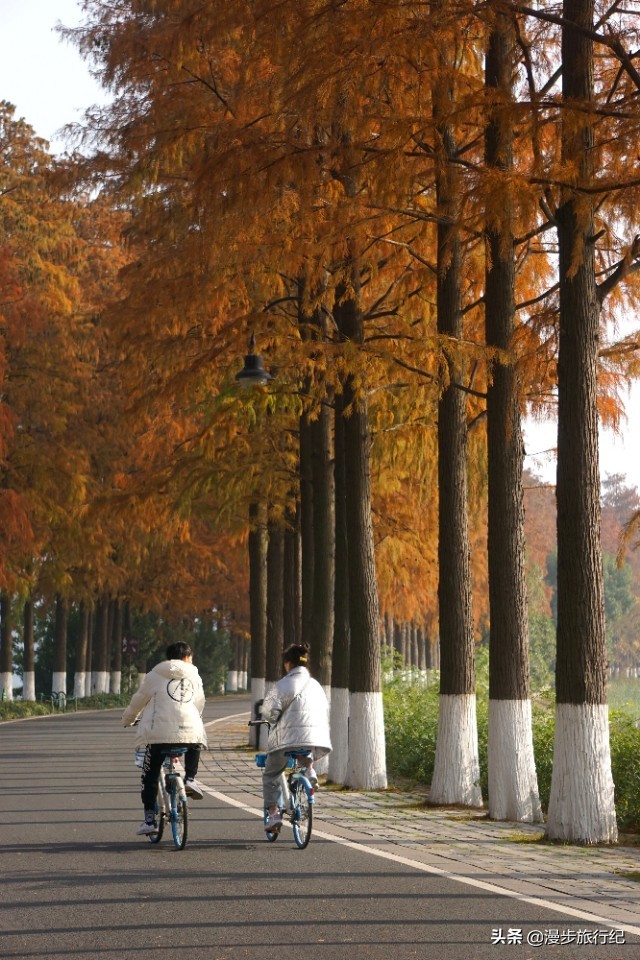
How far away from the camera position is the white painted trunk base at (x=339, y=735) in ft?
67.5

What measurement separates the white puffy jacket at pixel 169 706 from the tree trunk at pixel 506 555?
345 centimetres

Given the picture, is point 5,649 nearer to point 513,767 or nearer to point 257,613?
point 257,613

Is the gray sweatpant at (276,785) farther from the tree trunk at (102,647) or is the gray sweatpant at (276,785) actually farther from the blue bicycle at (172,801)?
the tree trunk at (102,647)

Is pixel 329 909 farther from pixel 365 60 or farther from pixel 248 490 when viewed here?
pixel 248 490

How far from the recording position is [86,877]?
427 inches

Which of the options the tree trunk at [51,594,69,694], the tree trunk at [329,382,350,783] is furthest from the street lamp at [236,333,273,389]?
the tree trunk at [51,594,69,694]

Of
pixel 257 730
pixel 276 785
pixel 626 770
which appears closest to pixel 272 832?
pixel 276 785

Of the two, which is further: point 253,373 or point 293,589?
point 293,589

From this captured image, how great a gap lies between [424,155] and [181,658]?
5405 mm

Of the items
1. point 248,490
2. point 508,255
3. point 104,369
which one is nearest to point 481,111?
point 508,255

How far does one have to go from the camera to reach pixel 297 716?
13.2 metres

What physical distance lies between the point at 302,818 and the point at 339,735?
27.7ft

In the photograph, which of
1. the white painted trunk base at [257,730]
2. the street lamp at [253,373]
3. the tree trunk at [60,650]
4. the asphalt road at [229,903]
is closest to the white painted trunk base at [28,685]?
the tree trunk at [60,650]

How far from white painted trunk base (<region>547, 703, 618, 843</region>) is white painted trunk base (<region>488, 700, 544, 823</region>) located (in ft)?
6.29
